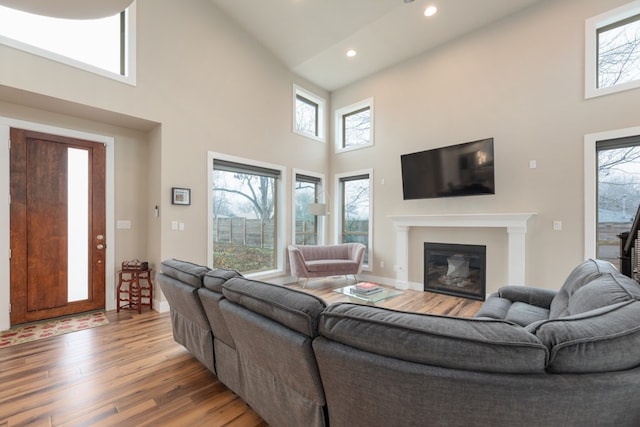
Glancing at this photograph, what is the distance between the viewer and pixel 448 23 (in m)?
4.32

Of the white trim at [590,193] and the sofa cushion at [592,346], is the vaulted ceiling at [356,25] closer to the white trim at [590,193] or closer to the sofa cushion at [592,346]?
the white trim at [590,193]

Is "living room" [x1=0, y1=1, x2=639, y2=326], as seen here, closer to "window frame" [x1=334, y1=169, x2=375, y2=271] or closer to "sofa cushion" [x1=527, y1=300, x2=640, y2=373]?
"window frame" [x1=334, y1=169, x2=375, y2=271]

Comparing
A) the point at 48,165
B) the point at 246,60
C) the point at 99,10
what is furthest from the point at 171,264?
the point at 246,60

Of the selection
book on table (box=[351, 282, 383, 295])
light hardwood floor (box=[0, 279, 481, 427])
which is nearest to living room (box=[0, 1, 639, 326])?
light hardwood floor (box=[0, 279, 481, 427])

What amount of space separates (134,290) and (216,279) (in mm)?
2804

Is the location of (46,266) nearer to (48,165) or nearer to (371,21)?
(48,165)

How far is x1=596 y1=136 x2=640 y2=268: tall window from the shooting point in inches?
132

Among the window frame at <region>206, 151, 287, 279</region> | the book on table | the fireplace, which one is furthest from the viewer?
the window frame at <region>206, 151, 287, 279</region>

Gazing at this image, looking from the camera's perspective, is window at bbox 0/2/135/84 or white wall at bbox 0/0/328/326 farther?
white wall at bbox 0/0/328/326

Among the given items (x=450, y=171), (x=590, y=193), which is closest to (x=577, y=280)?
(x=590, y=193)

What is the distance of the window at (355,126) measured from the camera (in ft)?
19.0

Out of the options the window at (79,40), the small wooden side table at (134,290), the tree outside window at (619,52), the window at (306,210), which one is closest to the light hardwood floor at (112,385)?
the small wooden side table at (134,290)

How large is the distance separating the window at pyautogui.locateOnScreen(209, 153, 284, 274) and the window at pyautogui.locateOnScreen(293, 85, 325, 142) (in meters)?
1.24

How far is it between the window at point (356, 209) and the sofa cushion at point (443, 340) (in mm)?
4637
